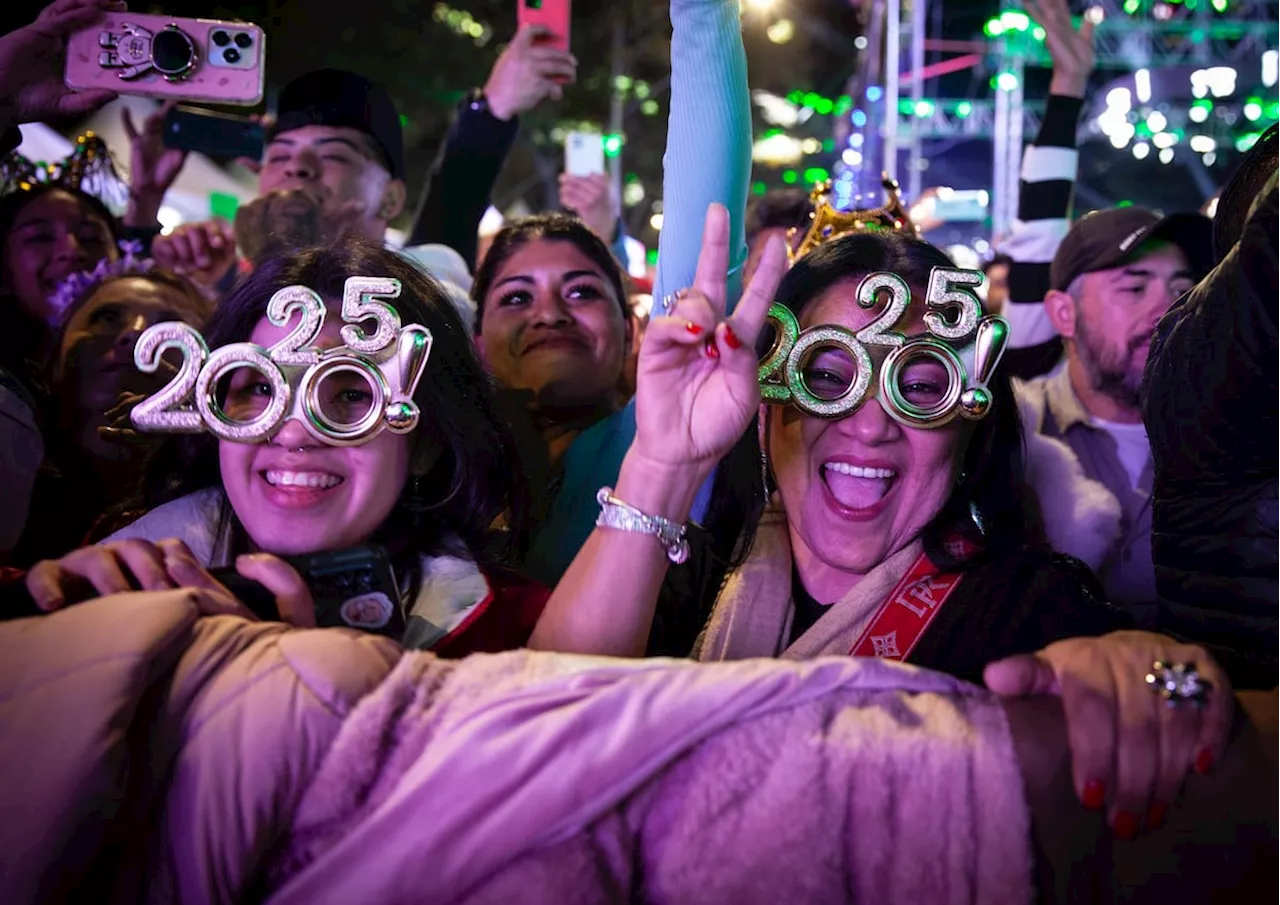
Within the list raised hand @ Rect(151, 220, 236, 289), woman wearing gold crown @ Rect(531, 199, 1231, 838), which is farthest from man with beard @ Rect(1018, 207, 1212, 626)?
raised hand @ Rect(151, 220, 236, 289)

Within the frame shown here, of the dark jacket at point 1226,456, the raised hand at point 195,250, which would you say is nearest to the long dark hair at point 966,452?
the dark jacket at point 1226,456

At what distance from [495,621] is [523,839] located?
62 centimetres

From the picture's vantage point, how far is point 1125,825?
39.9 inches

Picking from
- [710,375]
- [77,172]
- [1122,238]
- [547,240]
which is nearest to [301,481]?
[710,375]

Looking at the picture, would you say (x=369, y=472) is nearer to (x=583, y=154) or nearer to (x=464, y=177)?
(x=464, y=177)

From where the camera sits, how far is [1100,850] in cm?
102

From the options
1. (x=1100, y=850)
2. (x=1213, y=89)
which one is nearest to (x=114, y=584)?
(x=1100, y=850)

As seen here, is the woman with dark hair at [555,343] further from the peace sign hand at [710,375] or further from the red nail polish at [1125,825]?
the red nail polish at [1125,825]

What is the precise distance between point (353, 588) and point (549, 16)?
1.74 metres

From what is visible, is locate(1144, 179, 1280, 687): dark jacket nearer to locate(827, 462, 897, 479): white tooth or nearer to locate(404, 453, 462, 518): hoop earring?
locate(827, 462, 897, 479): white tooth

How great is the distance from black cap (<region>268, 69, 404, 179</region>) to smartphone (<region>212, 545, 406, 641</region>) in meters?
1.98

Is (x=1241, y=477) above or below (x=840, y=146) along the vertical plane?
below

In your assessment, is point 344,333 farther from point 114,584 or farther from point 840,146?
point 840,146

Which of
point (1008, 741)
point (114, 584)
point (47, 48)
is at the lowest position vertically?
point (1008, 741)
